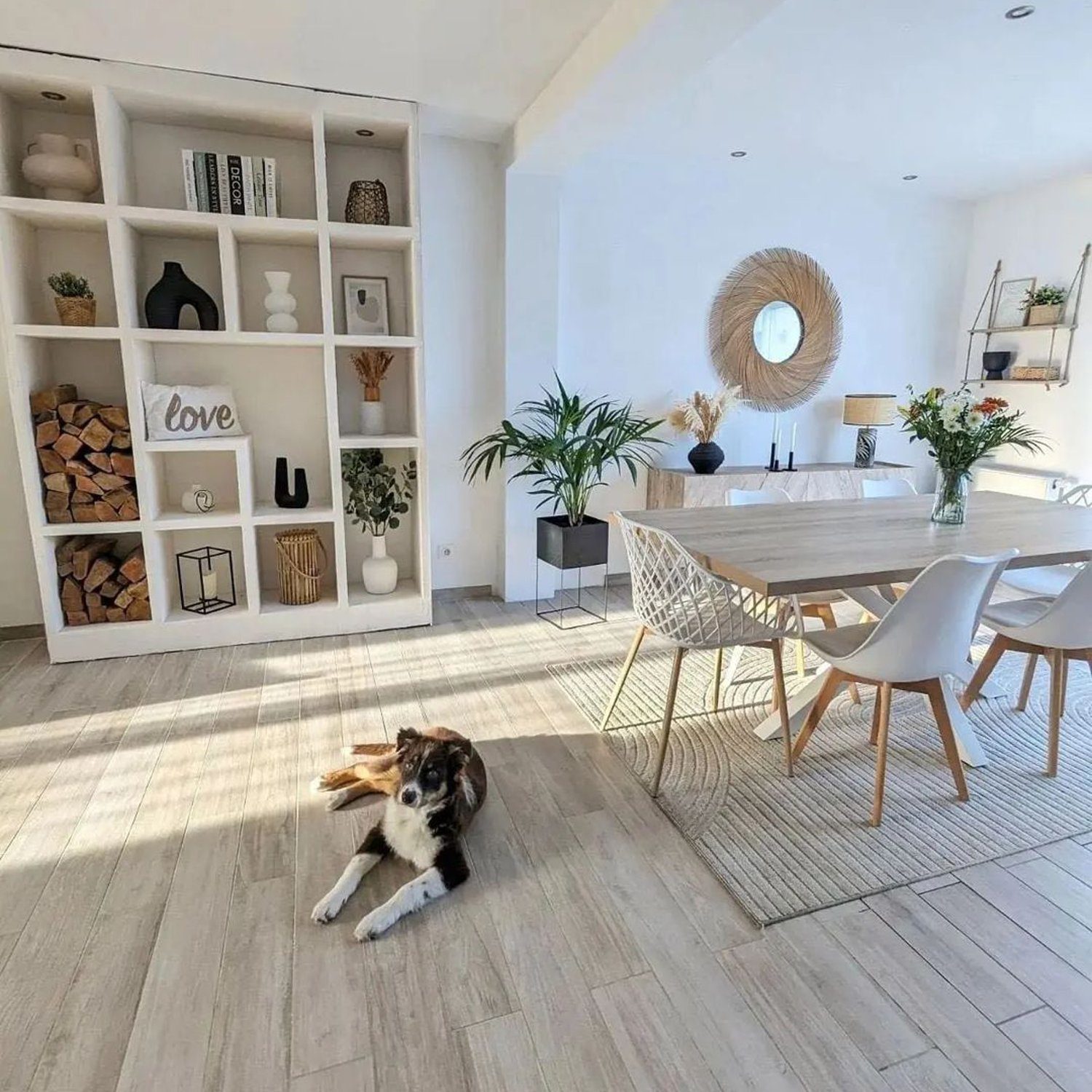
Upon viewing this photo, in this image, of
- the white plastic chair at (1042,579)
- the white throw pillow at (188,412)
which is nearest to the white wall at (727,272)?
the white throw pillow at (188,412)

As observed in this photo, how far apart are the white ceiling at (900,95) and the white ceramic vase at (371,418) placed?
6.35 feet

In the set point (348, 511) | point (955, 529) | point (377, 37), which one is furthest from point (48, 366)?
point (955, 529)

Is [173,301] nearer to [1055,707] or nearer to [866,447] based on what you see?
[1055,707]

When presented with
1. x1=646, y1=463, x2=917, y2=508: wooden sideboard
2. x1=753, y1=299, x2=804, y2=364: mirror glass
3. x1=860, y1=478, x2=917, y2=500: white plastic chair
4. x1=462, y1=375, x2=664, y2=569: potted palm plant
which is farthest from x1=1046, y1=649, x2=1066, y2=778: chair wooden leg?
x1=753, y1=299, x2=804, y2=364: mirror glass

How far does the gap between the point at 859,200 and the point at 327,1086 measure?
5.35 m

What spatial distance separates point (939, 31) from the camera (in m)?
2.61

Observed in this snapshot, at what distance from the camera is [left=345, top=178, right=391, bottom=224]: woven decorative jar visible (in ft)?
11.0

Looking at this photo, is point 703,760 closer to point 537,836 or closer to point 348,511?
point 537,836

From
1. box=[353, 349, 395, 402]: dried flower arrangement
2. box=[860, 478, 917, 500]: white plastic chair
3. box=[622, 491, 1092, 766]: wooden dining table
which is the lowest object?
box=[622, 491, 1092, 766]: wooden dining table

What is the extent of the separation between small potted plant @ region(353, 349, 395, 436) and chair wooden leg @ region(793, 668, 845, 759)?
2446mm

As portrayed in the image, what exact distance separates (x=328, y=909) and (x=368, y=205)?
2993 mm

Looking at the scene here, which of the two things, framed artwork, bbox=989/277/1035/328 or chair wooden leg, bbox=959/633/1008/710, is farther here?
framed artwork, bbox=989/277/1035/328

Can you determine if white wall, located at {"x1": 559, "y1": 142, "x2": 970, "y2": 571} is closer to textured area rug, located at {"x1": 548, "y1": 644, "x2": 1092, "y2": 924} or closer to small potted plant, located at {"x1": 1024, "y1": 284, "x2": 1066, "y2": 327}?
small potted plant, located at {"x1": 1024, "y1": 284, "x2": 1066, "y2": 327}

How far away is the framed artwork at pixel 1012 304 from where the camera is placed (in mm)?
4680
